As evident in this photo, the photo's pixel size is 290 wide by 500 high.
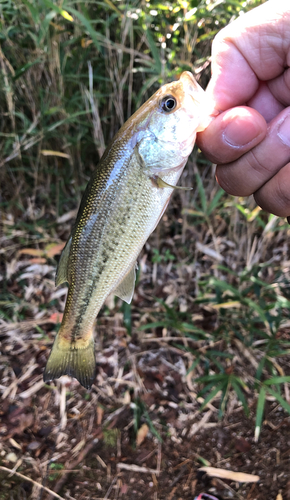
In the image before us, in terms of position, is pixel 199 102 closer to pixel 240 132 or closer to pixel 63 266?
pixel 240 132

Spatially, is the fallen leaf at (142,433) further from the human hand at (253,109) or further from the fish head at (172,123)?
the fish head at (172,123)

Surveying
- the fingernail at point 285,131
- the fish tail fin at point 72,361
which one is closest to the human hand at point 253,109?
the fingernail at point 285,131

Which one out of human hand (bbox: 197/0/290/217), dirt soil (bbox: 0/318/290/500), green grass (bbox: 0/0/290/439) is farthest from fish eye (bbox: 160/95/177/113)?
dirt soil (bbox: 0/318/290/500)

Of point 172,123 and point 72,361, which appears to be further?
point 72,361

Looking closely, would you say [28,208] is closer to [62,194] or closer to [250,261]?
[62,194]

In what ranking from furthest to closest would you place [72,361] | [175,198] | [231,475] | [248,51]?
[175,198] → [231,475] → [72,361] → [248,51]

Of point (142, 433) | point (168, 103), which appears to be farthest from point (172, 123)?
point (142, 433)
